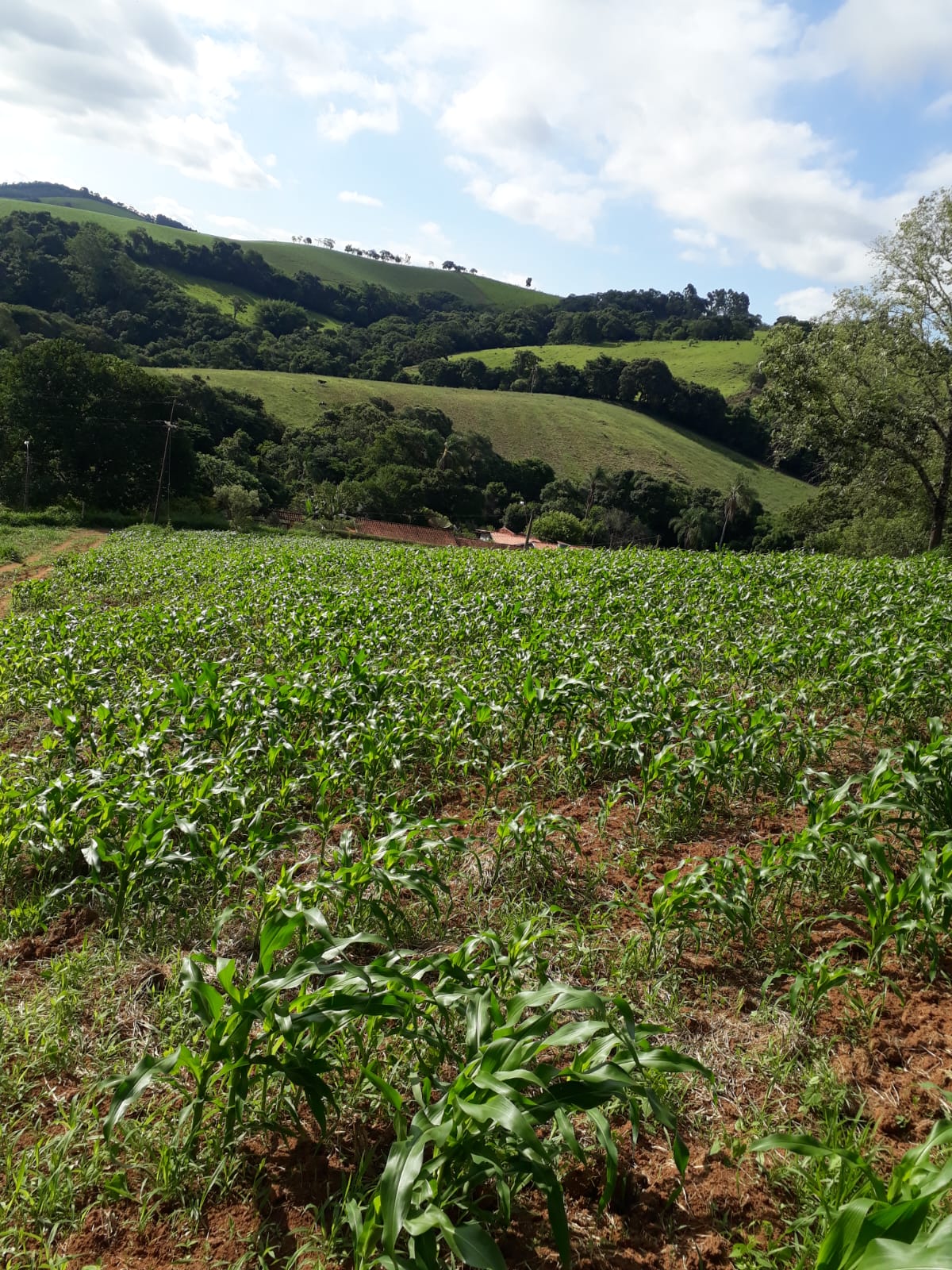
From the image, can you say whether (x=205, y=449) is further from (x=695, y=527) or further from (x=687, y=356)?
(x=687, y=356)

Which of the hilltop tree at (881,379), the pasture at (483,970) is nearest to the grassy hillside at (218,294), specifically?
the hilltop tree at (881,379)

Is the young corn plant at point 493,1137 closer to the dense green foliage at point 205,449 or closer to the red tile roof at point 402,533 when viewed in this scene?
the dense green foliage at point 205,449

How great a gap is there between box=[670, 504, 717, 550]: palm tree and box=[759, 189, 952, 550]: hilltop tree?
44.1 metres

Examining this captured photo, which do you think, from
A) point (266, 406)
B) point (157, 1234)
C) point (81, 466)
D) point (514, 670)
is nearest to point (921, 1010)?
point (157, 1234)

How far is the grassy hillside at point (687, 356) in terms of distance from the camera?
108 m

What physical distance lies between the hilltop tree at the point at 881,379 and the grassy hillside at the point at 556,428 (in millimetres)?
58570

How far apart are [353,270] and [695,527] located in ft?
408

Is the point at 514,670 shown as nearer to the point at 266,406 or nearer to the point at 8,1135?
the point at 8,1135

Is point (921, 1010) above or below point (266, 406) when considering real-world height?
below

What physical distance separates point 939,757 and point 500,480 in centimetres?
7840

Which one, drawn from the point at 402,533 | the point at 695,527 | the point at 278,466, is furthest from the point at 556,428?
the point at 402,533

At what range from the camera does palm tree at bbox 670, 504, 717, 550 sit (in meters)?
72.2

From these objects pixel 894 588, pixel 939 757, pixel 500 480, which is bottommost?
pixel 939 757

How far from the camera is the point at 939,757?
4.43 meters
